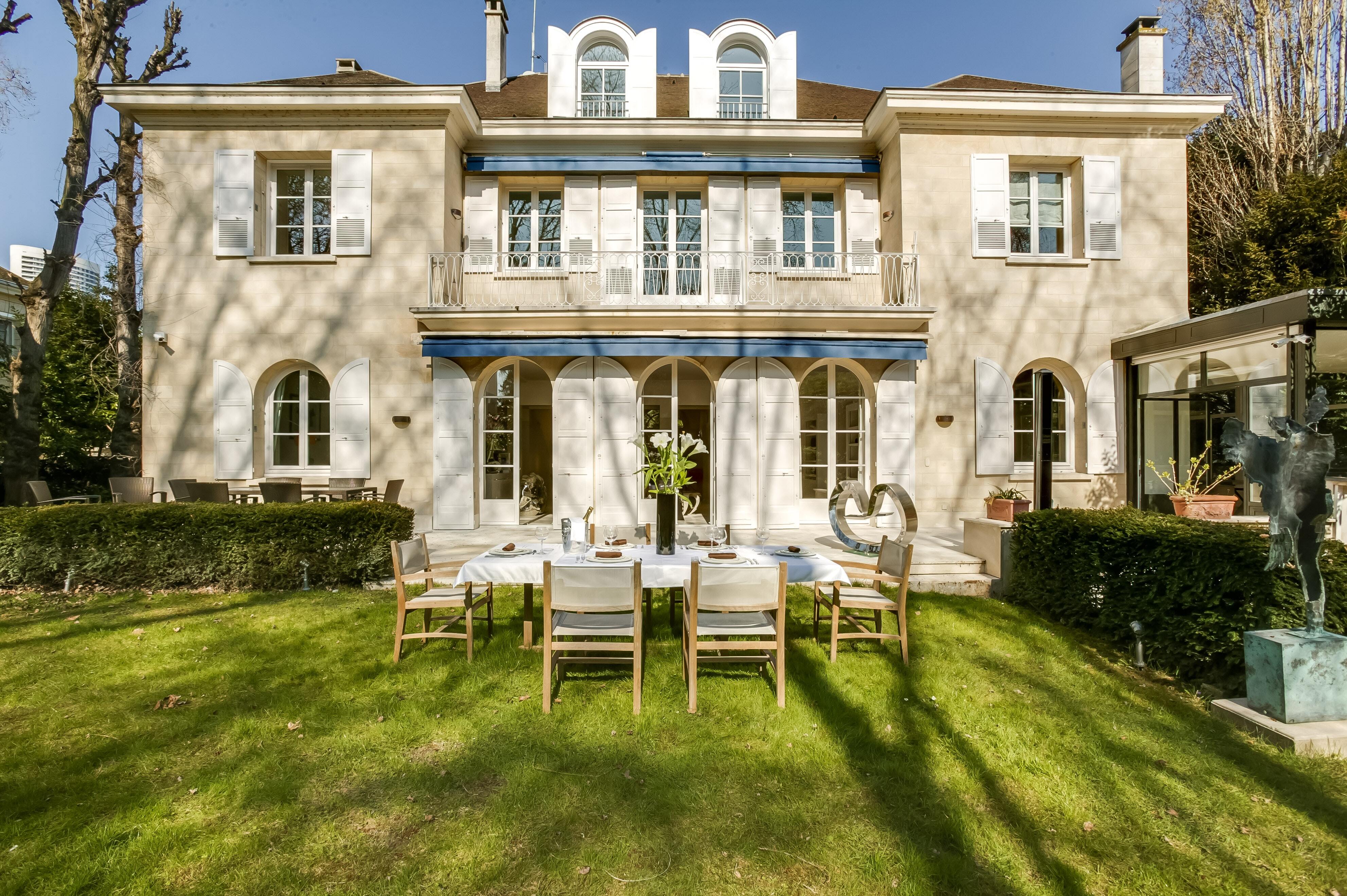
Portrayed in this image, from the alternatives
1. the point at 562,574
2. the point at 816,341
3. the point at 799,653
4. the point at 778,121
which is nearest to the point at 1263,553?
the point at 799,653

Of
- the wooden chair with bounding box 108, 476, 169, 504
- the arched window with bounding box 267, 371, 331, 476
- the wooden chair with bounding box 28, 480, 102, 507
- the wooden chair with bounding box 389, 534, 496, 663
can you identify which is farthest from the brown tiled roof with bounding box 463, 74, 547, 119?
the wooden chair with bounding box 389, 534, 496, 663

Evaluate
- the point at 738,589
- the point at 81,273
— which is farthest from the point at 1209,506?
the point at 81,273

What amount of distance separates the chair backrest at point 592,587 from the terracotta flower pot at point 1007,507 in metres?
5.94

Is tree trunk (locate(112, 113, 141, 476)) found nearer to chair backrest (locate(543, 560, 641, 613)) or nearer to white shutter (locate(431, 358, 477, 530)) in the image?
white shutter (locate(431, 358, 477, 530))

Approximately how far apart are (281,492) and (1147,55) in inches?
620

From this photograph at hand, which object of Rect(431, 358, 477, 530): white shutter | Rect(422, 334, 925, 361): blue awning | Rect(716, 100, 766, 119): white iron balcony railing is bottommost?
Rect(431, 358, 477, 530): white shutter

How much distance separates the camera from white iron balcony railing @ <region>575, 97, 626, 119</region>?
37.0ft

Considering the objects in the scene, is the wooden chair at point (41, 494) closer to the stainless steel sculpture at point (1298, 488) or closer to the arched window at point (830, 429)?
the arched window at point (830, 429)

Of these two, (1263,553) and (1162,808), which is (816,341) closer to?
(1263,553)

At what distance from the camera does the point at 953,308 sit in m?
10.2

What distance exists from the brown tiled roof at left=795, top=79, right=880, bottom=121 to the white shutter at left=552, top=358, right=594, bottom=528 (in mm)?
6433

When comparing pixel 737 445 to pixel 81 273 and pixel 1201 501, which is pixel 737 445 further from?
pixel 81 273

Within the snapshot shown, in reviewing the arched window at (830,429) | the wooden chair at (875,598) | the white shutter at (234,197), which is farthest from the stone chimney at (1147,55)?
the white shutter at (234,197)

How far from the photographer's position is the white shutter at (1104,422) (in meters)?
10.0
